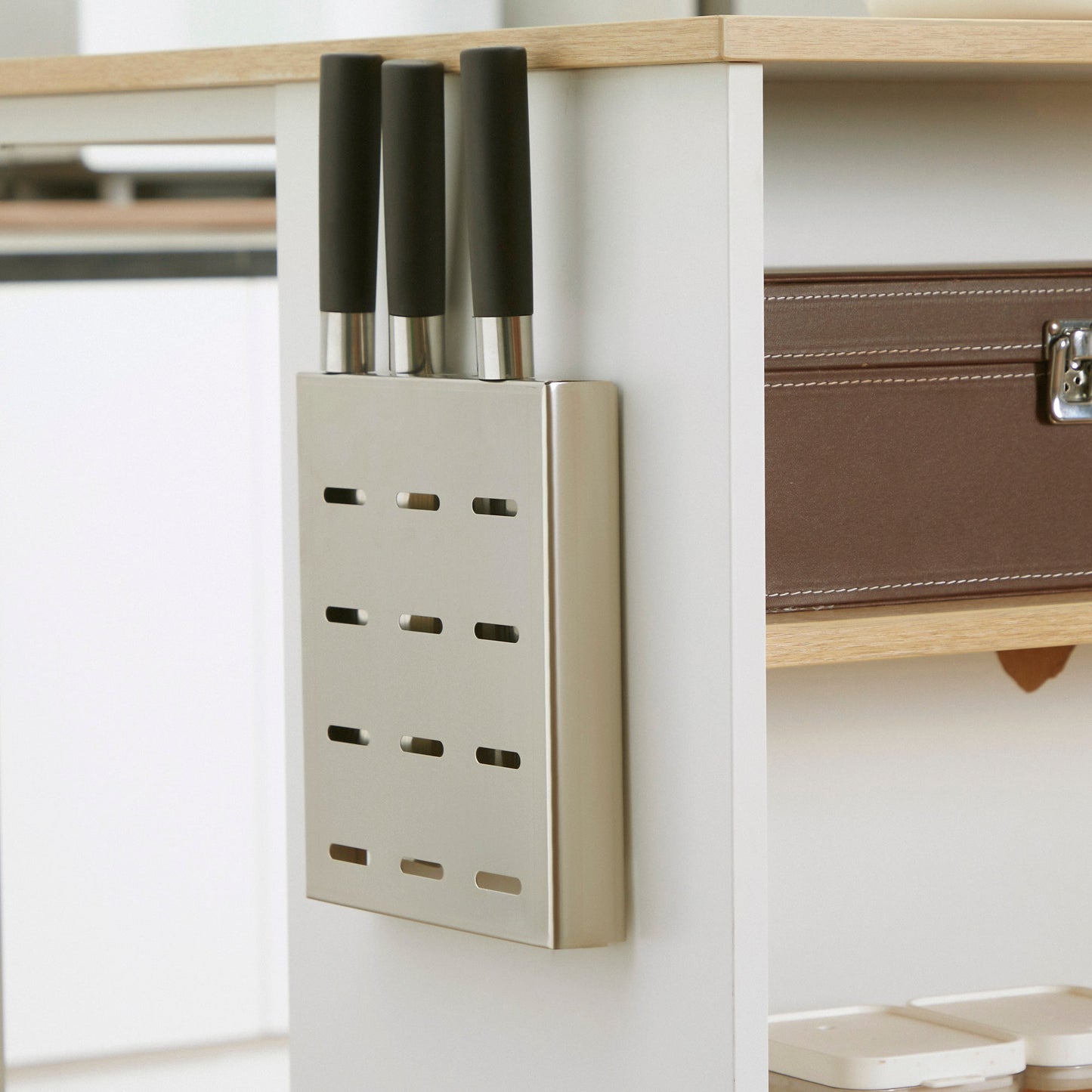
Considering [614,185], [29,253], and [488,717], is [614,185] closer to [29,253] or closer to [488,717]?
[488,717]

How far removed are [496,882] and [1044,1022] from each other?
1.33ft

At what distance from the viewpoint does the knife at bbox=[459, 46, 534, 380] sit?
2.12 feet

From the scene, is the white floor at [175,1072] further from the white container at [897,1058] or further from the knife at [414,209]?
the knife at [414,209]

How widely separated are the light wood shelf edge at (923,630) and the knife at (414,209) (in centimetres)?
21

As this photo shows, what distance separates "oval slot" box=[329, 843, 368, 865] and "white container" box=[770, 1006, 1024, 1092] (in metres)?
0.29

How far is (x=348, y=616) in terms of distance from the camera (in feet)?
2.39

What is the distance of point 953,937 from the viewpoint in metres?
1.05

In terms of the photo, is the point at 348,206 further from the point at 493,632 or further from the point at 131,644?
the point at 131,644

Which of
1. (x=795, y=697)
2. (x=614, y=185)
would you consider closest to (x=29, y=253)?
(x=795, y=697)

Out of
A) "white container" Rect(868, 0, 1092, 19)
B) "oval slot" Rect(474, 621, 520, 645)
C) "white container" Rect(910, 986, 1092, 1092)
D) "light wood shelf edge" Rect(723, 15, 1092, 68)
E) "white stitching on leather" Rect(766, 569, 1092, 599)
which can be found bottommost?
"white container" Rect(910, 986, 1092, 1092)

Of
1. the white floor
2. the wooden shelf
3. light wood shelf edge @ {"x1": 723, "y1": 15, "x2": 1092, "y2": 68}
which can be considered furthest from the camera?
the white floor

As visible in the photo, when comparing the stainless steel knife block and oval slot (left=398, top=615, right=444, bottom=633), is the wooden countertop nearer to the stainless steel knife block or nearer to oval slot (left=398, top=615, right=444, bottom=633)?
the stainless steel knife block

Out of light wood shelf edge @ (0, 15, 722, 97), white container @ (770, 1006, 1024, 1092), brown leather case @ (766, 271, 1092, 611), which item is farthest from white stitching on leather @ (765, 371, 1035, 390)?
white container @ (770, 1006, 1024, 1092)

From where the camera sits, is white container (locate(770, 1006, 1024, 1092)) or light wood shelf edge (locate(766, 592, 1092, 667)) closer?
light wood shelf edge (locate(766, 592, 1092, 667))
